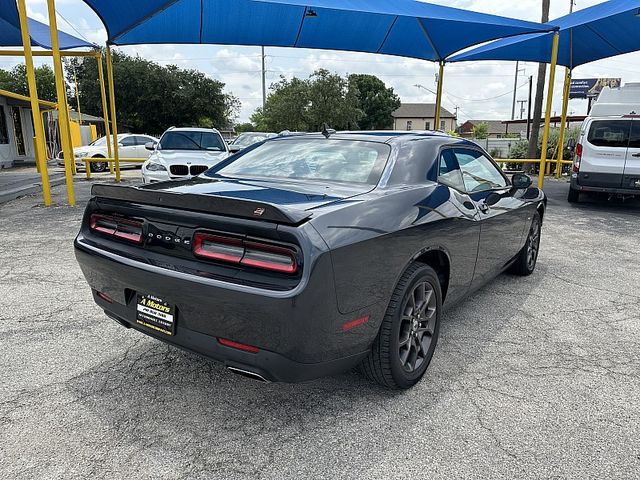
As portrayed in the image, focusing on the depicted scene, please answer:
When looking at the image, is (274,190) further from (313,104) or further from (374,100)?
(374,100)

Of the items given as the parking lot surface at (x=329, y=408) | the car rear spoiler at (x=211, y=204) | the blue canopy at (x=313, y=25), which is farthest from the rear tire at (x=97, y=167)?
the car rear spoiler at (x=211, y=204)

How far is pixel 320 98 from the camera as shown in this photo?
4441 centimetres

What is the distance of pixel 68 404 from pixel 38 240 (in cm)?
479

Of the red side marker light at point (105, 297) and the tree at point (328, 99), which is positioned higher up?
the tree at point (328, 99)

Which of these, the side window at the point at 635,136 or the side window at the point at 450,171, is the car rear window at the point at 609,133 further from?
the side window at the point at 450,171

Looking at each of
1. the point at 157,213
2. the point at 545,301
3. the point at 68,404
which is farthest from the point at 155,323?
the point at 545,301

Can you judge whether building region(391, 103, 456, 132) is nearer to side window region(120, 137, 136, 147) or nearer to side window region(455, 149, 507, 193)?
side window region(120, 137, 136, 147)

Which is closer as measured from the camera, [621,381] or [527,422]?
[527,422]

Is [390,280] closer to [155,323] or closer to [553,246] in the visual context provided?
[155,323]

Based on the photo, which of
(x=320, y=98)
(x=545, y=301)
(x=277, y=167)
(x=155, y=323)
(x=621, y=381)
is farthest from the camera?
(x=320, y=98)

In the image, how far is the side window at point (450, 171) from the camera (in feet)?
11.0

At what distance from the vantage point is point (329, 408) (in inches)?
105

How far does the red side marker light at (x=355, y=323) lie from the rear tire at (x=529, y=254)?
3177mm

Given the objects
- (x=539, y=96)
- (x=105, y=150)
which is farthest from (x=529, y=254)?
(x=105, y=150)
